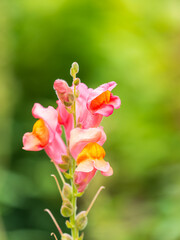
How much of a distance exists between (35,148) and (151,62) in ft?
7.83

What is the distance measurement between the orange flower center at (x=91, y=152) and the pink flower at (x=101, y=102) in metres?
0.09

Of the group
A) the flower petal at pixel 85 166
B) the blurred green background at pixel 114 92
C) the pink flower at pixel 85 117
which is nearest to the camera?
the flower petal at pixel 85 166

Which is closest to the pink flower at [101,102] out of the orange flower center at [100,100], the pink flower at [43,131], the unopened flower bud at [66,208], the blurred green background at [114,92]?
the orange flower center at [100,100]

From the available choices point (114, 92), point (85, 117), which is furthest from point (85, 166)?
point (114, 92)

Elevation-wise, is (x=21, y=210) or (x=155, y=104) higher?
(x=155, y=104)

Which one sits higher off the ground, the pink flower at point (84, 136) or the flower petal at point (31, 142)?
the flower petal at point (31, 142)

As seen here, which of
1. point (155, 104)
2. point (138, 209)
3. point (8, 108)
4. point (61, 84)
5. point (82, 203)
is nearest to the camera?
point (61, 84)

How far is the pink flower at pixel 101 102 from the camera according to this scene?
108 centimetres

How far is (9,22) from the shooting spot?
118 inches

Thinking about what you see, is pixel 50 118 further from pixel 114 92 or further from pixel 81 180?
pixel 114 92

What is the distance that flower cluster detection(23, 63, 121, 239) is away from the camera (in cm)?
108

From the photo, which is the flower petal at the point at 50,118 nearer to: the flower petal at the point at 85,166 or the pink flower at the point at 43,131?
the pink flower at the point at 43,131

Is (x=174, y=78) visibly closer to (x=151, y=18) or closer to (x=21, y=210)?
(x=151, y=18)

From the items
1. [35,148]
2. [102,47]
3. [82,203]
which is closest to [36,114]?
[35,148]
